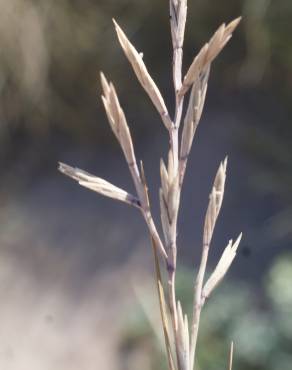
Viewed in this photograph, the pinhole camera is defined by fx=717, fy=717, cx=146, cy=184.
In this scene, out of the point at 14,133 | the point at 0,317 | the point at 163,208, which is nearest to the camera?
the point at 163,208

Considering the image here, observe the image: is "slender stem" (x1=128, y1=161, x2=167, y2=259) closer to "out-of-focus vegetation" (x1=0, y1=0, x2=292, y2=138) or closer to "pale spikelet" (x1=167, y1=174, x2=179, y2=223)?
"pale spikelet" (x1=167, y1=174, x2=179, y2=223)

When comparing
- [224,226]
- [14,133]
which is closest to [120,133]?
[224,226]

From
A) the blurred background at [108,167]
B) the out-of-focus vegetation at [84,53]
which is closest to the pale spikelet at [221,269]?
the blurred background at [108,167]

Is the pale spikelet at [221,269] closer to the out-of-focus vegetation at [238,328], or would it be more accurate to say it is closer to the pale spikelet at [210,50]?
the pale spikelet at [210,50]

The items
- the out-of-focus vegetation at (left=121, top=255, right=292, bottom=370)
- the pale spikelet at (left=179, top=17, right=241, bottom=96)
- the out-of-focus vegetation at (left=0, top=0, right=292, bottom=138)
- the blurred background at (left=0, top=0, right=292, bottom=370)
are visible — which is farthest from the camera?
the out-of-focus vegetation at (left=0, top=0, right=292, bottom=138)

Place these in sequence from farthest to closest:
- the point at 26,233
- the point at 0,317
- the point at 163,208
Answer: the point at 26,233, the point at 0,317, the point at 163,208

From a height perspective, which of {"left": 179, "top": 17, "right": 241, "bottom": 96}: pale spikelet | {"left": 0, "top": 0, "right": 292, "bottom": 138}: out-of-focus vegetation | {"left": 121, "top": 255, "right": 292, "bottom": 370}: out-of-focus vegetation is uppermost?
{"left": 179, "top": 17, "right": 241, "bottom": 96}: pale spikelet

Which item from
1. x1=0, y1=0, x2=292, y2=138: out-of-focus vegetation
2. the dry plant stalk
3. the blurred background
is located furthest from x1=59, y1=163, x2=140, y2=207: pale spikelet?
x1=0, y1=0, x2=292, y2=138: out-of-focus vegetation

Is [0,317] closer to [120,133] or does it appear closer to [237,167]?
[237,167]
